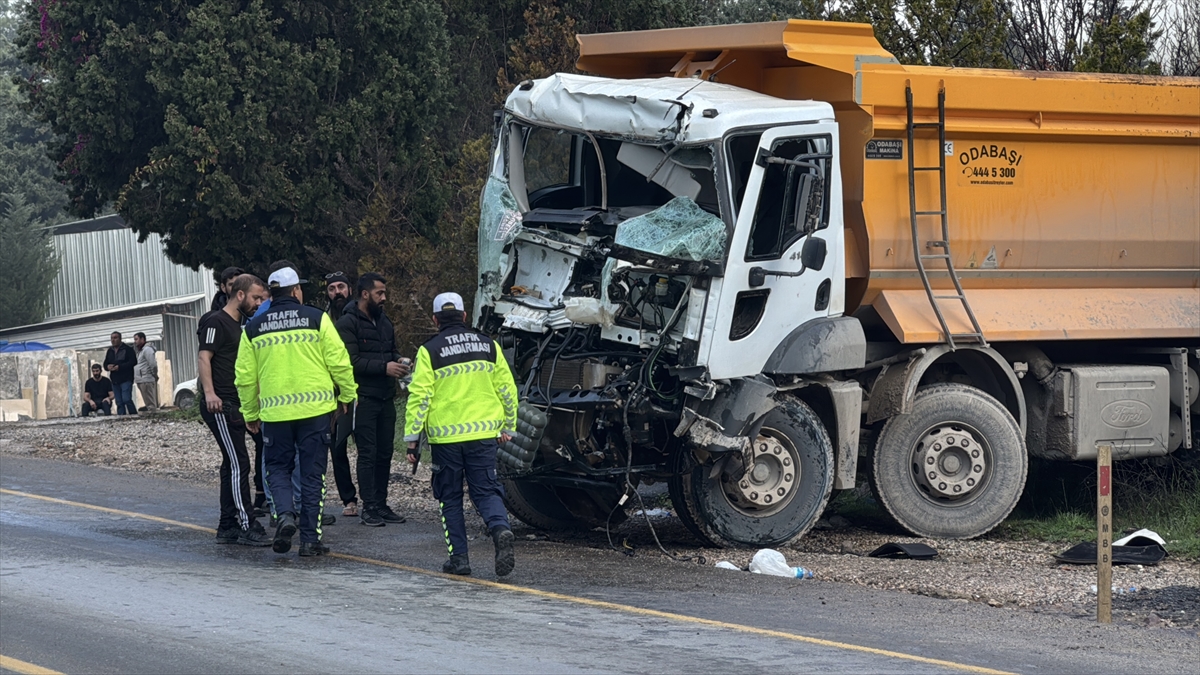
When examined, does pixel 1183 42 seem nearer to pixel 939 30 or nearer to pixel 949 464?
pixel 939 30

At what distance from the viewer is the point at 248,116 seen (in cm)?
1842

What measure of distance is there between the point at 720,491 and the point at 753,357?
0.88 m

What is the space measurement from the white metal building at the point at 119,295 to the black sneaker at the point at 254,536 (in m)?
22.7

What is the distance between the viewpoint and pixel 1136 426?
405 inches

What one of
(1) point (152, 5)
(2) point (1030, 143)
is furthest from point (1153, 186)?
(1) point (152, 5)

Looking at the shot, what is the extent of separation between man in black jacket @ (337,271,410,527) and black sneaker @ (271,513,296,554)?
1.41 metres

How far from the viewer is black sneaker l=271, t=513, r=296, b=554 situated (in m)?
8.52

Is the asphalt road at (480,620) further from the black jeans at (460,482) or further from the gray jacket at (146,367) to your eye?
the gray jacket at (146,367)

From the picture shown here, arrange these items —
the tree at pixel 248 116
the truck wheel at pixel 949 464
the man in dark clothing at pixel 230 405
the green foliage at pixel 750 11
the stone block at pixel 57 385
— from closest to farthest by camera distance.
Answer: the man in dark clothing at pixel 230 405, the truck wheel at pixel 949 464, the tree at pixel 248 116, the stone block at pixel 57 385, the green foliage at pixel 750 11

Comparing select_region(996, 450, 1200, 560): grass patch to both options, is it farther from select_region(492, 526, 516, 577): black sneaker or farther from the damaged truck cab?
select_region(492, 526, 516, 577): black sneaker

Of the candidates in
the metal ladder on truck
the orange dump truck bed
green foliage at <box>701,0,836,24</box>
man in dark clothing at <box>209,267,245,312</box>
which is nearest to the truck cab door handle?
the orange dump truck bed

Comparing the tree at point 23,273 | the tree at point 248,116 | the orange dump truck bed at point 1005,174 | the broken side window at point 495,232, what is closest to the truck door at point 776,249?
the orange dump truck bed at point 1005,174

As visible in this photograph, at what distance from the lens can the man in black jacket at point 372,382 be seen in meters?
9.88

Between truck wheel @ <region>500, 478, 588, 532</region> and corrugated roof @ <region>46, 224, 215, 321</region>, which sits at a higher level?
corrugated roof @ <region>46, 224, 215, 321</region>
